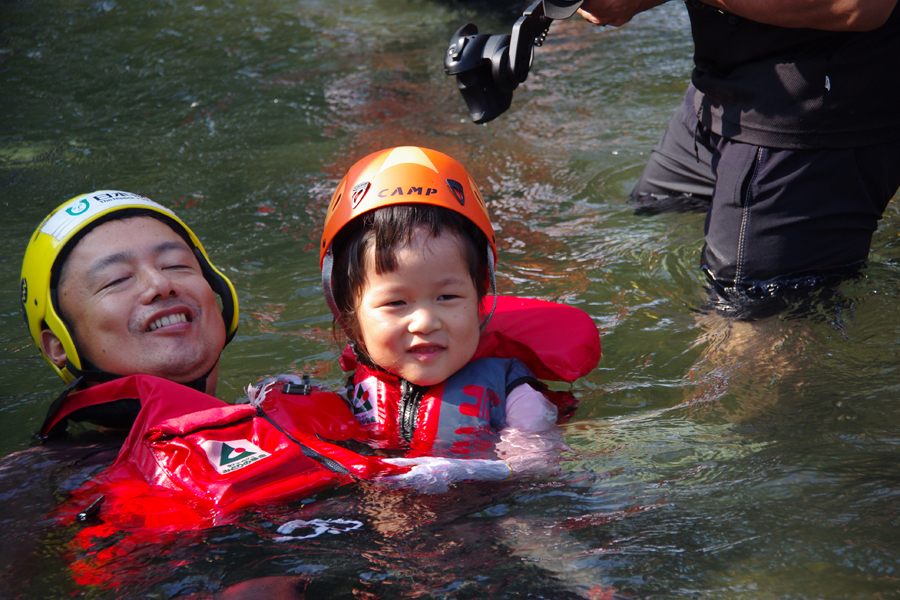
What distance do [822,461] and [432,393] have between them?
4.34 ft

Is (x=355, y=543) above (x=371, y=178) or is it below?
below

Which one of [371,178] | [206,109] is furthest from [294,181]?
[371,178]

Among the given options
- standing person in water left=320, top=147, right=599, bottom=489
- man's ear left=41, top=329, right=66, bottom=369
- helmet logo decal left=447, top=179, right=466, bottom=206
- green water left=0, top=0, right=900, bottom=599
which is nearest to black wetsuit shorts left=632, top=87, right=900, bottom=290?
green water left=0, top=0, right=900, bottom=599

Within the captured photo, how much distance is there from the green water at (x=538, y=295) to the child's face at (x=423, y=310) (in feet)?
1.62

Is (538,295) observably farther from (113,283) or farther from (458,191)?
(113,283)

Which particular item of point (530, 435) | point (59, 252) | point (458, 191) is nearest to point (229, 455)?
point (530, 435)

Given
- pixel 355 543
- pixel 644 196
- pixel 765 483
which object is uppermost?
pixel 644 196

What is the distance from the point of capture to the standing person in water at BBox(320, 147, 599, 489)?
8.71 feet

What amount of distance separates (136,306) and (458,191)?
1.25 metres

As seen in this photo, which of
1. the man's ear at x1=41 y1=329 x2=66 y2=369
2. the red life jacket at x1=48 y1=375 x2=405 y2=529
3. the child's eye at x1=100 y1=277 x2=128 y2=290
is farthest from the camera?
the man's ear at x1=41 y1=329 x2=66 y2=369

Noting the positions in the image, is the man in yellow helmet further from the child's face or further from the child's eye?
the child's face

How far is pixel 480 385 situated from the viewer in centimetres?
283

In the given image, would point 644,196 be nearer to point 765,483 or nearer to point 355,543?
point 765,483

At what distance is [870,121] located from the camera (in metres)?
2.94
